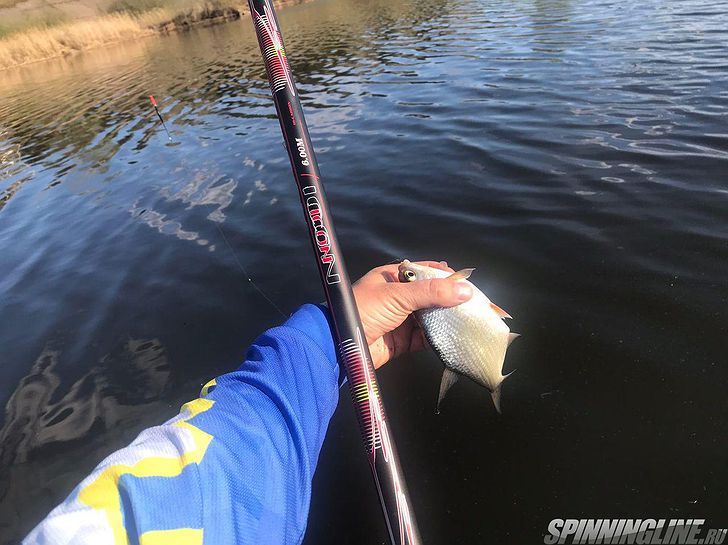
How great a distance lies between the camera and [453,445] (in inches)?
112

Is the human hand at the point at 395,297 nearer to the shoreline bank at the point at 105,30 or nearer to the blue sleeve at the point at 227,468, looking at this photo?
the blue sleeve at the point at 227,468

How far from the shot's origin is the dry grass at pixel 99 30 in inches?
1294

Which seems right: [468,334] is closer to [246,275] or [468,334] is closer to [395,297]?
[395,297]

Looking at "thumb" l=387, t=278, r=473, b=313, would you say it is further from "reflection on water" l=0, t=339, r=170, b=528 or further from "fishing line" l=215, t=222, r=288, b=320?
"reflection on water" l=0, t=339, r=170, b=528

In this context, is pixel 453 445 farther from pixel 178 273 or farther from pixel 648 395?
pixel 178 273

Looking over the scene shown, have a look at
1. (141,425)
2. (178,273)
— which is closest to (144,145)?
(178,273)

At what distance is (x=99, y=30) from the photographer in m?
37.2

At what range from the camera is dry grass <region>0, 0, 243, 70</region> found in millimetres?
32875

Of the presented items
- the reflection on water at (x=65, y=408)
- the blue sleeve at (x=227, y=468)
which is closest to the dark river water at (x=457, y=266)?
the reflection on water at (x=65, y=408)

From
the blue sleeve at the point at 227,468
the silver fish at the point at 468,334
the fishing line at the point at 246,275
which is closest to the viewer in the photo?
the blue sleeve at the point at 227,468

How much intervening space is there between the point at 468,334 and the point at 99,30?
4671 cm

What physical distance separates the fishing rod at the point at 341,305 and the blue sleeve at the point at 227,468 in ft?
0.60

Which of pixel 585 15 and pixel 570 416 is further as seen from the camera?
pixel 585 15

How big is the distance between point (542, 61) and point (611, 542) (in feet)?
36.9
